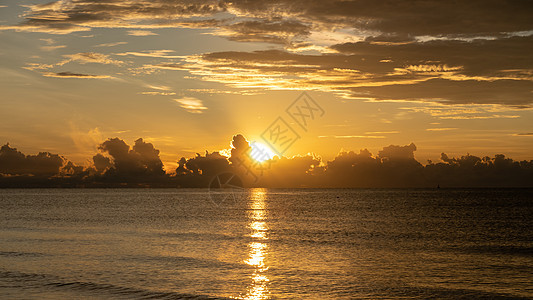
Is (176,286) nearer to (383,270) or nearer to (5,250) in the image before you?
(383,270)

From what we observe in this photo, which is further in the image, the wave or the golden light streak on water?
the golden light streak on water

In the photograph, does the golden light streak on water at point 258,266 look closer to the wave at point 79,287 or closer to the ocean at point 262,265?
the ocean at point 262,265

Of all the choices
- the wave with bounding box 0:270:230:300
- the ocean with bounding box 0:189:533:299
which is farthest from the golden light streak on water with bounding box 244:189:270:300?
the wave with bounding box 0:270:230:300

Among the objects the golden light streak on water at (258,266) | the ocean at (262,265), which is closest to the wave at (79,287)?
the ocean at (262,265)

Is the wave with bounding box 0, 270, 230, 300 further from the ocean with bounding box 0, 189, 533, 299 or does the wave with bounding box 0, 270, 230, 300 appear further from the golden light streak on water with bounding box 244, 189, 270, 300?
the golden light streak on water with bounding box 244, 189, 270, 300

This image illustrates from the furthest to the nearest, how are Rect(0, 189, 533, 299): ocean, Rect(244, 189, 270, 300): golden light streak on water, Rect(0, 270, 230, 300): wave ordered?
Rect(0, 189, 533, 299): ocean → Rect(244, 189, 270, 300): golden light streak on water → Rect(0, 270, 230, 300): wave

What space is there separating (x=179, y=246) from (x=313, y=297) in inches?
1169

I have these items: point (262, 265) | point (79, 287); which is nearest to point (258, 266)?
point (262, 265)

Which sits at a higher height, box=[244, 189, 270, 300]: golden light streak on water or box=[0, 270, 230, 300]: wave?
box=[0, 270, 230, 300]: wave

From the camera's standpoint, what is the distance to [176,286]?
37.8 meters

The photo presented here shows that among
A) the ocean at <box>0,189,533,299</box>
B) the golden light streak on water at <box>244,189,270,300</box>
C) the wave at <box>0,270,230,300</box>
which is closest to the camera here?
the wave at <box>0,270,230,300</box>

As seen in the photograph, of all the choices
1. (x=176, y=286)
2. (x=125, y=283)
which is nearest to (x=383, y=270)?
(x=176, y=286)

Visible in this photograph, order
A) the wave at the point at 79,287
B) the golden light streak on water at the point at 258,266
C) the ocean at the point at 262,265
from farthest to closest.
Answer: the ocean at the point at 262,265, the golden light streak on water at the point at 258,266, the wave at the point at 79,287

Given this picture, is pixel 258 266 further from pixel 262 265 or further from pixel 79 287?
pixel 79 287
